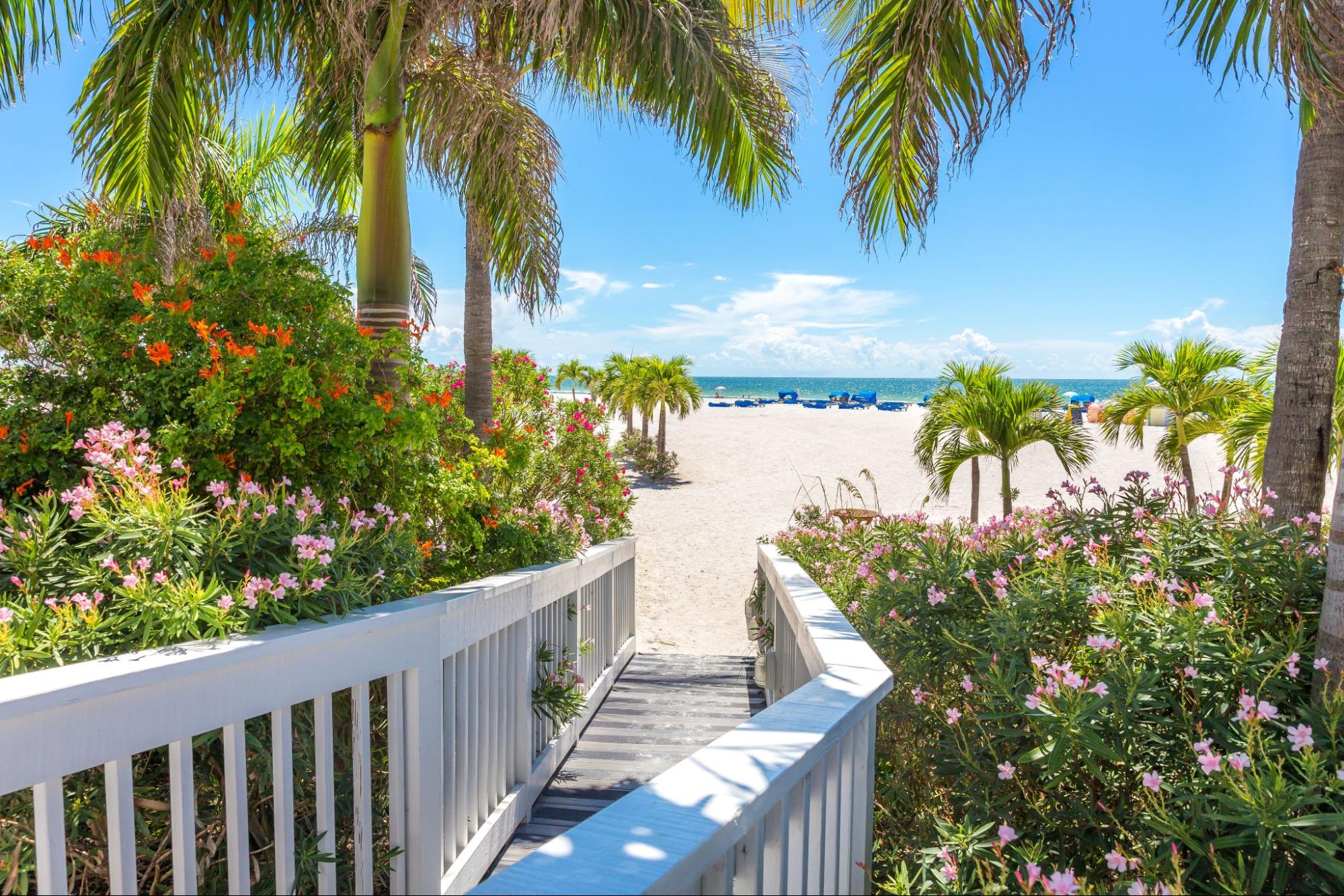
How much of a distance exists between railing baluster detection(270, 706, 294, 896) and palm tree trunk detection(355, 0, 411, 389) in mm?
2414

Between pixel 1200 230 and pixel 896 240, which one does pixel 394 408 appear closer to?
pixel 896 240

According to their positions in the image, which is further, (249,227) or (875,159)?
(875,159)

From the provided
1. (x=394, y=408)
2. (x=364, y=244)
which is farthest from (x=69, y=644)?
(x=364, y=244)

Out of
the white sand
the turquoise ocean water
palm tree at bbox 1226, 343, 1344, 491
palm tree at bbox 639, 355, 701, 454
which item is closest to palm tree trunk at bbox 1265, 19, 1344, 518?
palm tree at bbox 1226, 343, 1344, 491

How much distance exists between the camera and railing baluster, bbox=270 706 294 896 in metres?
1.74

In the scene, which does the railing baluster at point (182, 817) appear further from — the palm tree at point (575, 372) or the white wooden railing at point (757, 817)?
the palm tree at point (575, 372)

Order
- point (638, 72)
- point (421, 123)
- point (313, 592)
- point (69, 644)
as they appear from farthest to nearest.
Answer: point (421, 123) < point (638, 72) < point (313, 592) < point (69, 644)

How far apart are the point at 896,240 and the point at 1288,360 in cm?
189

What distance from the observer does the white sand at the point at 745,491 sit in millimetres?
11000

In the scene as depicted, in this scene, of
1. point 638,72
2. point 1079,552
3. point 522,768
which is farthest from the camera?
point 638,72

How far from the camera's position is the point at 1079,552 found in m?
2.71

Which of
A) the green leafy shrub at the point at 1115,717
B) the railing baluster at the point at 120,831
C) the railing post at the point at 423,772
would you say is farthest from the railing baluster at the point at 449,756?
the green leafy shrub at the point at 1115,717

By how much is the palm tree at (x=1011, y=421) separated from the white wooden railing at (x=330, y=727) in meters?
6.45

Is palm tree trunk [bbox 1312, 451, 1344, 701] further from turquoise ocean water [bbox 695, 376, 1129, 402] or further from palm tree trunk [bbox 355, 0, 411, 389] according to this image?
turquoise ocean water [bbox 695, 376, 1129, 402]
